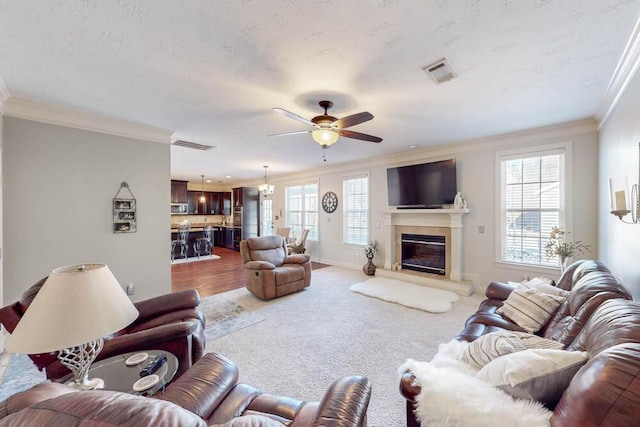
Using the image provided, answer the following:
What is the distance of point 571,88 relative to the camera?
260cm

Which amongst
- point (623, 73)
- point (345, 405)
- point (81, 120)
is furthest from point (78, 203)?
point (623, 73)

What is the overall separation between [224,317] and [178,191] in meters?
6.72

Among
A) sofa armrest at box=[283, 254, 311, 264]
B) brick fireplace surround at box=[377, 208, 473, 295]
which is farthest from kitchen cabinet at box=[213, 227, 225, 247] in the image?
brick fireplace surround at box=[377, 208, 473, 295]

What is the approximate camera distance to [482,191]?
440 centimetres

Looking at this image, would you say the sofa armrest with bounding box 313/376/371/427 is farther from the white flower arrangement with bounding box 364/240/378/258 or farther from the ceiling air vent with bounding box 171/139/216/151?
the white flower arrangement with bounding box 364/240/378/258

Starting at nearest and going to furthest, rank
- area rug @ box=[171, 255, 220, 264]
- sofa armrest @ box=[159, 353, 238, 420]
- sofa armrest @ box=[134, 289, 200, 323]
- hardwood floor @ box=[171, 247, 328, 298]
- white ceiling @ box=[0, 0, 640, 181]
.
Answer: sofa armrest @ box=[159, 353, 238, 420] < white ceiling @ box=[0, 0, 640, 181] < sofa armrest @ box=[134, 289, 200, 323] < hardwood floor @ box=[171, 247, 328, 298] < area rug @ box=[171, 255, 220, 264]

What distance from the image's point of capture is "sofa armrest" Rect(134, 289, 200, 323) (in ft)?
7.52

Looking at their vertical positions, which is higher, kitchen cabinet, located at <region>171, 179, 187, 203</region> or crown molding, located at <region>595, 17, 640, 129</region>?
crown molding, located at <region>595, 17, 640, 129</region>

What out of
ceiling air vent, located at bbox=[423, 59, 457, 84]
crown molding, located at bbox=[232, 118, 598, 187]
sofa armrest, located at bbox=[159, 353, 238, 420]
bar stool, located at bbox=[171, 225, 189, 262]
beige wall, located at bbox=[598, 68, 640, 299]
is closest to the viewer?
sofa armrest, located at bbox=[159, 353, 238, 420]

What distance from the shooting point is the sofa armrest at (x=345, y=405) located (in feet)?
3.07

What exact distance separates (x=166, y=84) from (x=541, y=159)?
4.99 metres

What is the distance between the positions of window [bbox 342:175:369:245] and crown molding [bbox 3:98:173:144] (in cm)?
399

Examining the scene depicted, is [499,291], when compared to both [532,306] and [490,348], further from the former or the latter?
A: [490,348]

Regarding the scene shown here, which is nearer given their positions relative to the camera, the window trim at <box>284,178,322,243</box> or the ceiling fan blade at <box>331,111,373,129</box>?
the ceiling fan blade at <box>331,111,373,129</box>
